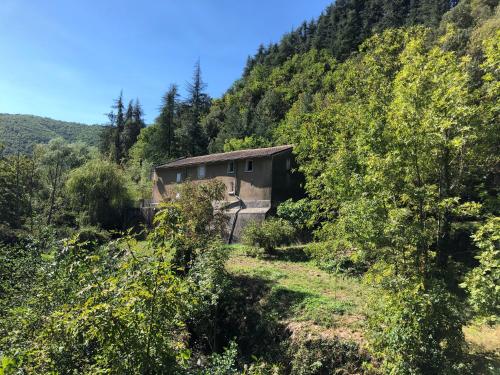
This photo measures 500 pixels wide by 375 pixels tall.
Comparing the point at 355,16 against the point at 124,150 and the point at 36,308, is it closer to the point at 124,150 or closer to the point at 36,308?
the point at 124,150

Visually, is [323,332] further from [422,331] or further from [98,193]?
[98,193]

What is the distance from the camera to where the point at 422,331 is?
22.8 feet

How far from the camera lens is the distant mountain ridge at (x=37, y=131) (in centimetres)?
9429

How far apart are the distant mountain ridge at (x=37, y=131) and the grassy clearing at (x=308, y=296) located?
82.8 meters

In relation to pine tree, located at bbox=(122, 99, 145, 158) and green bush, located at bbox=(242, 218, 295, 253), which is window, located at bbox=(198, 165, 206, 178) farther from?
A: pine tree, located at bbox=(122, 99, 145, 158)

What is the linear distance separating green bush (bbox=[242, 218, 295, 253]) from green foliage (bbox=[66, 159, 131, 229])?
1746 cm

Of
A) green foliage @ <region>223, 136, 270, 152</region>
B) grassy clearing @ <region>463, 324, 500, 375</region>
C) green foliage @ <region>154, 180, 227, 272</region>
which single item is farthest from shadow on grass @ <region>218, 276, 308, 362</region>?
green foliage @ <region>223, 136, 270, 152</region>

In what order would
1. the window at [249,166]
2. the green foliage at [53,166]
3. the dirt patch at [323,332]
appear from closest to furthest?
the dirt patch at [323,332] < the window at [249,166] < the green foliage at [53,166]

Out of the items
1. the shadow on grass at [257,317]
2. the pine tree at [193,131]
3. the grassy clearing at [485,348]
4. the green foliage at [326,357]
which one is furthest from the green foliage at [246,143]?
the grassy clearing at [485,348]

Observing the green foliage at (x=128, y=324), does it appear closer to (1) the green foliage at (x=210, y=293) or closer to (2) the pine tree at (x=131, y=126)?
(1) the green foliage at (x=210, y=293)

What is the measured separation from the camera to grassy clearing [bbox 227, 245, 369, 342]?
433 inches

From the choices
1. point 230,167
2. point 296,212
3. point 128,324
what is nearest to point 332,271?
point 296,212

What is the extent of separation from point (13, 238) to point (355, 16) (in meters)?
77.3

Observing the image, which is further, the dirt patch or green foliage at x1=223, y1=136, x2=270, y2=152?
green foliage at x1=223, y1=136, x2=270, y2=152
